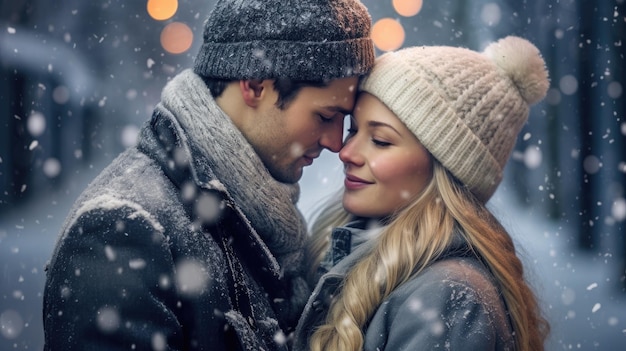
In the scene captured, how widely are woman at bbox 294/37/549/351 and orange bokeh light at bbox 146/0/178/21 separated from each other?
4382 millimetres

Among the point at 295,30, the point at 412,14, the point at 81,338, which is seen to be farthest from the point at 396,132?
the point at 412,14

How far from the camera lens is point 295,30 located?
91.4 inches

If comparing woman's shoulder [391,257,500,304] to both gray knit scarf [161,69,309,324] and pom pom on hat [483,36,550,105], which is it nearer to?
gray knit scarf [161,69,309,324]

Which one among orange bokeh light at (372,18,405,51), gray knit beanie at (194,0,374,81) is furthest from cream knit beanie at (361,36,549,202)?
orange bokeh light at (372,18,405,51)

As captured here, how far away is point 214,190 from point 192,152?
0.16 m

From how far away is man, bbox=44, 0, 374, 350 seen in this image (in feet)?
6.22

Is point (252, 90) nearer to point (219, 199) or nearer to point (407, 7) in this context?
point (219, 199)

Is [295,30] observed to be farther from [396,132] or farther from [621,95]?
[621,95]

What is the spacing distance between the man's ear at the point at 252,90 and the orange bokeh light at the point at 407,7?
4336 millimetres

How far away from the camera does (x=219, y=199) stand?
2.11 m

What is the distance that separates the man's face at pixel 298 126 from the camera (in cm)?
245

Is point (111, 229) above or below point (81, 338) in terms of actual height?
above

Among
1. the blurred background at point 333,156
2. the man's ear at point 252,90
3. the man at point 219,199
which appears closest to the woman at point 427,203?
the man at point 219,199

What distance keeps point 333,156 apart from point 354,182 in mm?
2871
